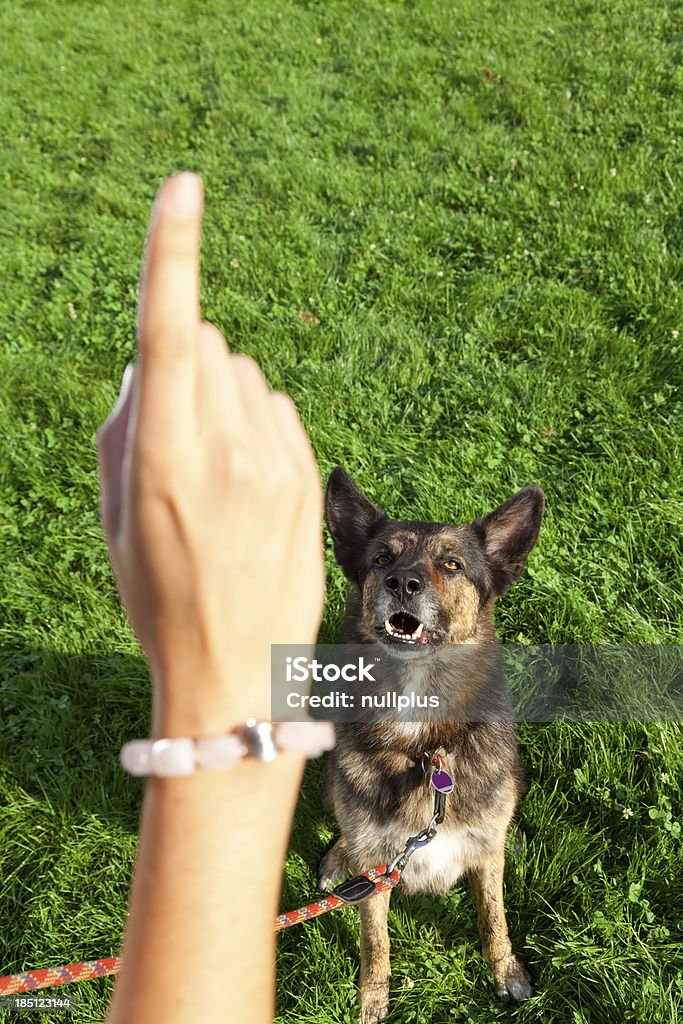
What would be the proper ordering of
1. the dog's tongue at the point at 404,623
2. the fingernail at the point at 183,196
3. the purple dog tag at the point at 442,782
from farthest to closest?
the dog's tongue at the point at 404,623, the purple dog tag at the point at 442,782, the fingernail at the point at 183,196

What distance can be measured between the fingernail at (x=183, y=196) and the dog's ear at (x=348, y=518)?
7.80ft

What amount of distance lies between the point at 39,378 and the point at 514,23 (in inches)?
269

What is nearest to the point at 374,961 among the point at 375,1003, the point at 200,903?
the point at 375,1003

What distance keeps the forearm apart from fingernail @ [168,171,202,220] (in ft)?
2.12

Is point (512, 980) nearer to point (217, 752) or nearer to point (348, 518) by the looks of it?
point (348, 518)

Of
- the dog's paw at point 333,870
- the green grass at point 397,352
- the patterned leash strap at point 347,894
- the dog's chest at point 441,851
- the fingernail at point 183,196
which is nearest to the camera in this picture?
the fingernail at point 183,196

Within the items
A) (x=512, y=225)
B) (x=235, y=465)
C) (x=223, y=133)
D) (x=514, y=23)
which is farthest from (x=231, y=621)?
Result: (x=514, y=23)

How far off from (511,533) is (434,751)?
1.02m

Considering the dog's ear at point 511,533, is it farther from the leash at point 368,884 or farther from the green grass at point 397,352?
the leash at point 368,884

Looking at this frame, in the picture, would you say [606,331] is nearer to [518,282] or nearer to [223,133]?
[518,282]

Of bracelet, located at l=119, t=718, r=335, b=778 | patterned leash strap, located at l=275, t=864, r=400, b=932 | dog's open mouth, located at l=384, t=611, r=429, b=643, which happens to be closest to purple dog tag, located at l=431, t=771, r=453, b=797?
patterned leash strap, located at l=275, t=864, r=400, b=932


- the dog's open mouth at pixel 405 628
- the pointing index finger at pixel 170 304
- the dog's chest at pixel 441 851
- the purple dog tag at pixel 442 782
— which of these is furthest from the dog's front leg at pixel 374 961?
the pointing index finger at pixel 170 304

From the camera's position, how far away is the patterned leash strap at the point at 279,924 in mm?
1900

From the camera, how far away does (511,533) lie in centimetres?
312
